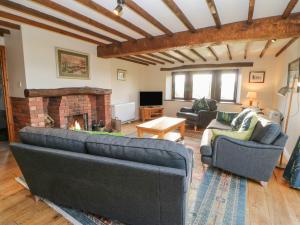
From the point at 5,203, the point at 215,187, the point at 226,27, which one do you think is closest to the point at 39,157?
the point at 5,203

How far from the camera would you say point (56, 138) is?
59.2 inches

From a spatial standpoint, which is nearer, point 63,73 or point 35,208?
point 35,208

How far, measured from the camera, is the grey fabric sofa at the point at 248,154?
2064mm

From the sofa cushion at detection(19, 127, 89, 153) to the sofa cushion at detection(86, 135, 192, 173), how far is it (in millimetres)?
95

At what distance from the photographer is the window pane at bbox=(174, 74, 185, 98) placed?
21.8ft

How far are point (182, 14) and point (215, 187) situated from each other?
2.34 meters

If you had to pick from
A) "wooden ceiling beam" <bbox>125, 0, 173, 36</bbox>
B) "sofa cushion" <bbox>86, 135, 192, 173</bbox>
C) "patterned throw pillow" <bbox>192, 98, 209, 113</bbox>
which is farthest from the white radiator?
"sofa cushion" <bbox>86, 135, 192, 173</bbox>

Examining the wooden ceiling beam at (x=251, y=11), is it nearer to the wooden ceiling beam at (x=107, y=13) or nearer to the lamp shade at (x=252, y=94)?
the wooden ceiling beam at (x=107, y=13)

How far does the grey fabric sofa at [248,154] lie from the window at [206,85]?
383 cm

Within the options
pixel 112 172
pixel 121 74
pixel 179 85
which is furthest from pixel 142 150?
pixel 179 85

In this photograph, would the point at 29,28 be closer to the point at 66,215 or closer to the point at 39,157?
the point at 39,157

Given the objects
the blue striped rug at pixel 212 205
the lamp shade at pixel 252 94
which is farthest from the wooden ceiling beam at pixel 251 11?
the lamp shade at pixel 252 94

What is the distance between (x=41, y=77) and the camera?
3.27 m

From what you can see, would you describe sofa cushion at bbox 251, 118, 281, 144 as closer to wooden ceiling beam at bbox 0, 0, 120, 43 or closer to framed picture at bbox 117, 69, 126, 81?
wooden ceiling beam at bbox 0, 0, 120, 43
